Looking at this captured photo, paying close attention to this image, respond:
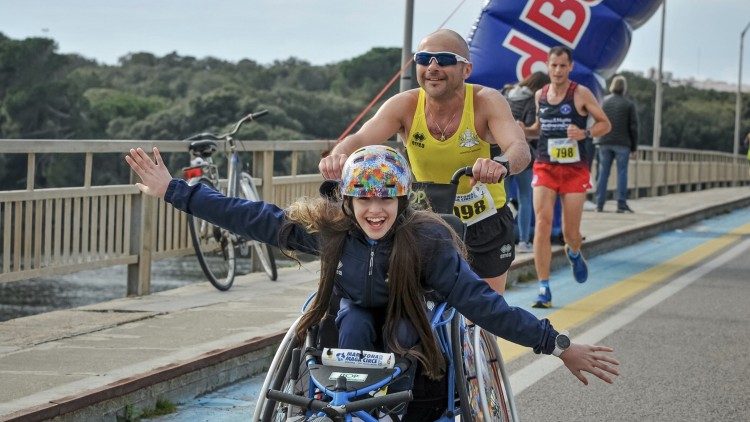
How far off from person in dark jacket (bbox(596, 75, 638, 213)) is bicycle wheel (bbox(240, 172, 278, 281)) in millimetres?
9924

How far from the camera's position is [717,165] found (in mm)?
43000

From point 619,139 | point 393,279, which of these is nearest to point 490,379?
point 393,279

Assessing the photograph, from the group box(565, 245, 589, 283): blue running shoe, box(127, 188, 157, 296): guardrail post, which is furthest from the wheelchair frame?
box(565, 245, 589, 283): blue running shoe

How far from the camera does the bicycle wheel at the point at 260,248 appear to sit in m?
11.7

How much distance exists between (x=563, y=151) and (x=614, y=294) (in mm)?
1629

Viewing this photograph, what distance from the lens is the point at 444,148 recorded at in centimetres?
654

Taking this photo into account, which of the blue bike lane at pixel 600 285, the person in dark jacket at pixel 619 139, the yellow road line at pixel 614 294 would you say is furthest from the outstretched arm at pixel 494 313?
the person in dark jacket at pixel 619 139

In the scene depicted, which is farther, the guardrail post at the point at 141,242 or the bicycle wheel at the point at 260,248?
the bicycle wheel at the point at 260,248

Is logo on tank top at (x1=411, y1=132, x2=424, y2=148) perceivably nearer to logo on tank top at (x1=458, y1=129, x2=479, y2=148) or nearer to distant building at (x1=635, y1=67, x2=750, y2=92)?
logo on tank top at (x1=458, y1=129, x2=479, y2=148)

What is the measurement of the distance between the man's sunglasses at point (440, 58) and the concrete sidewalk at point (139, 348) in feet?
5.69

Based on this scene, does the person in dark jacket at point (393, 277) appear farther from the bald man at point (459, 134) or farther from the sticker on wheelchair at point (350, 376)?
the bald man at point (459, 134)

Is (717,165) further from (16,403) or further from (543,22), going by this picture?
(16,403)

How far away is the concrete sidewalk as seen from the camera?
672 centimetres

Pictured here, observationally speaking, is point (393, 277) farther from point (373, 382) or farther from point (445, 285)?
point (373, 382)
